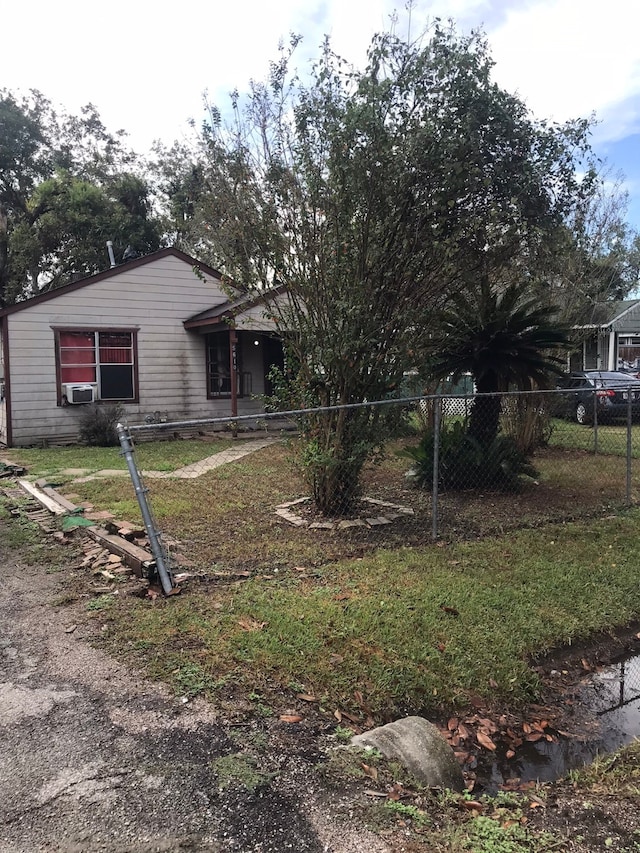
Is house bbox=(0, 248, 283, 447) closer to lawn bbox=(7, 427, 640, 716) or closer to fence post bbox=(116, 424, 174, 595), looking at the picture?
lawn bbox=(7, 427, 640, 716)

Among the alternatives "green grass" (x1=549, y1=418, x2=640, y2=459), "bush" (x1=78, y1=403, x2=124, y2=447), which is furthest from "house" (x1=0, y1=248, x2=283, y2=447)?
"green grass" (x1=549, y1=418, x2=640, y2=459)

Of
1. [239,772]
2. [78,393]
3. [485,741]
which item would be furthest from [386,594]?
[78,393]

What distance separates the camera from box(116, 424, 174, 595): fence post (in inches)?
170

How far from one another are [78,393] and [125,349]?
148cm

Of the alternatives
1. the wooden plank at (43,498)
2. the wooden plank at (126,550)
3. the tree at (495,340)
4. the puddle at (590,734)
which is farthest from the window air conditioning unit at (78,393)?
the puddle at (590,734)

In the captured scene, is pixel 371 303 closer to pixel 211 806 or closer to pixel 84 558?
pixel 84 558

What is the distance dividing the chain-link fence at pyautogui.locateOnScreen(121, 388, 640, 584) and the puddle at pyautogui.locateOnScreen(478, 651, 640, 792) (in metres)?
2.27

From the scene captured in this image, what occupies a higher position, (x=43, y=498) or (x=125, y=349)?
(x=125, y=349)

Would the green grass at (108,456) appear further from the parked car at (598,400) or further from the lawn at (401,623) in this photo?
the parked car at (598,400)

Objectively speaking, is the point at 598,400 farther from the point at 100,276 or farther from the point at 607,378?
the point at 100,276

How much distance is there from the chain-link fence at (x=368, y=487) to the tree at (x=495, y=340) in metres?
0.45

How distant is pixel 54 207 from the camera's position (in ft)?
81.3

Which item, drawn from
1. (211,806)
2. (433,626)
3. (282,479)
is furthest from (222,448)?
(211,806)

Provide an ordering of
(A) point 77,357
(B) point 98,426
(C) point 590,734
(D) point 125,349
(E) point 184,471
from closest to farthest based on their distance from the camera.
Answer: (C) point 590,734
(E) point 184,471
(B) point 98,426
(A) point 77,357
(D) point 125,349
